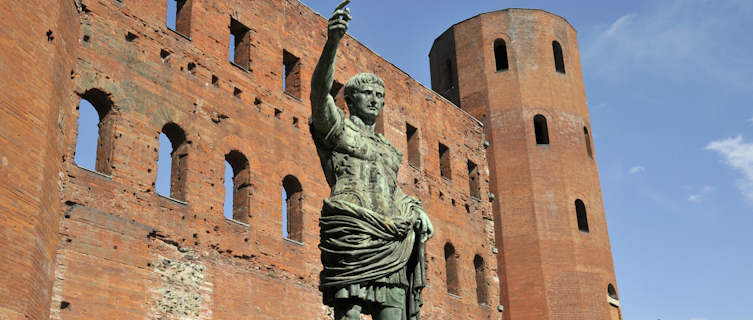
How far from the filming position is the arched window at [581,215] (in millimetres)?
25656

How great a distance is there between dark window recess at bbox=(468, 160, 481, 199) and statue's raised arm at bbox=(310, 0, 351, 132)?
20018 mm

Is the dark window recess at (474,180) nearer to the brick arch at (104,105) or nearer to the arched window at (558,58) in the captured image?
the arched window at (558,58)

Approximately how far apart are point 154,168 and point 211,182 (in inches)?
54.9

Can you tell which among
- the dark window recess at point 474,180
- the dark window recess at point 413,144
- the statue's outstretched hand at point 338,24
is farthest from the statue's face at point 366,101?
the dark window recess at point 474,180

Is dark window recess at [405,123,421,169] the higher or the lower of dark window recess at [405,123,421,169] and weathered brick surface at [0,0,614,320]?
the higher

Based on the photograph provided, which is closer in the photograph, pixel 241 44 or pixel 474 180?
pixel 241 44

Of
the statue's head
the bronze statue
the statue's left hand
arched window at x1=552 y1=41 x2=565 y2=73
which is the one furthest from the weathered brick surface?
the statue's left hand

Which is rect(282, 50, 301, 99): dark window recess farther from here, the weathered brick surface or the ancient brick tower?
the ancient brick tower

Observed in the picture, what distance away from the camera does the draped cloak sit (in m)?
4.72

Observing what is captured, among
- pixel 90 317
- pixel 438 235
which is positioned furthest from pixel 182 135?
pixel 438 235

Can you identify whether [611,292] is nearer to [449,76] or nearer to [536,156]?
[536,156]

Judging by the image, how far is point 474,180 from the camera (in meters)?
25.2

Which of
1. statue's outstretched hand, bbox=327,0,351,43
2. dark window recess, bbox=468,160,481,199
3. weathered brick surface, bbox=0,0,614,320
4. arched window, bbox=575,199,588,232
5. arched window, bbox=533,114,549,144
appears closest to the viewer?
statue's outstretched hand, bbox=327,0,351,43

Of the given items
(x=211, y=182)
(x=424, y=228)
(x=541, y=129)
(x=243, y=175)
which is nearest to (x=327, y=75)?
(x=424, y=228)
